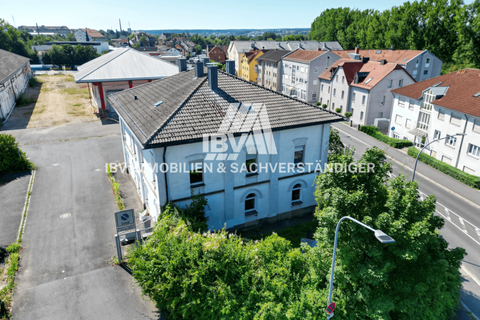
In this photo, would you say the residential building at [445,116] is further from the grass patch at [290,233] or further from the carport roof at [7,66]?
the carport roof at [7,66]

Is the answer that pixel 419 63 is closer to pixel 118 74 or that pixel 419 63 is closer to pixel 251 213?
pixel 118 74

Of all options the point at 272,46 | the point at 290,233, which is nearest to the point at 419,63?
the point at 290,233

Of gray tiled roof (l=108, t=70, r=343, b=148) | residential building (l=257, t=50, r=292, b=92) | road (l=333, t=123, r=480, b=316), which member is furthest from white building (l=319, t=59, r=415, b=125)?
gray tiled roof (l=108, t=70, r=343, b=148)

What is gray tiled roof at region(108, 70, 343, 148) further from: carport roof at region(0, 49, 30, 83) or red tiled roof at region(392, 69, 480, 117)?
carport roof at region(0, 49, 30, 83)

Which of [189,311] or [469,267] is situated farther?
[469,267]

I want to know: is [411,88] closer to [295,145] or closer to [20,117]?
[295,145]

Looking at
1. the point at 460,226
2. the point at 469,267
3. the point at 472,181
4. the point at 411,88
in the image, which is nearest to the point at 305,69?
the point at 411,88
